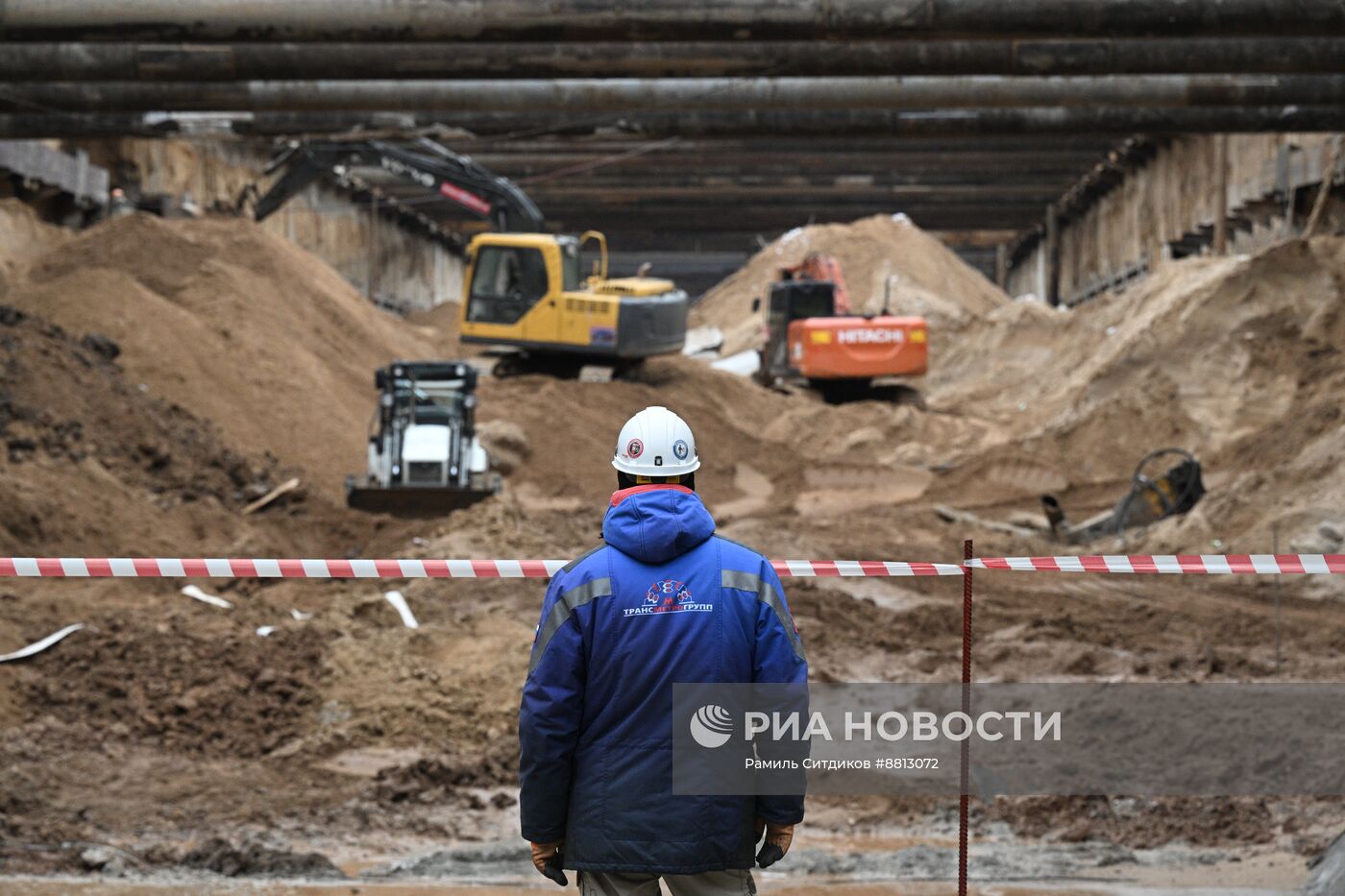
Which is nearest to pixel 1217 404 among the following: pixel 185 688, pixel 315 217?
pixel 185 688

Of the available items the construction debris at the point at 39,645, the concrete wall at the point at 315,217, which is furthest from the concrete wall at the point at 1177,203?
the construction debris at the point at 39,645

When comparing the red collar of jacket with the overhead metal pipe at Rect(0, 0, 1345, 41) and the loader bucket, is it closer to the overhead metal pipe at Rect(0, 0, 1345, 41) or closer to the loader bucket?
the overhead metal pipe at Rect(0, 0, 1345, 41)

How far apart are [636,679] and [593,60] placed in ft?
26.6

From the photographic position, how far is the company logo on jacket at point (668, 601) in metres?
3.71

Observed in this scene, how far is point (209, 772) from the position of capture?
8234 mm

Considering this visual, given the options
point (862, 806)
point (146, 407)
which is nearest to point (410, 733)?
point (862, 806)

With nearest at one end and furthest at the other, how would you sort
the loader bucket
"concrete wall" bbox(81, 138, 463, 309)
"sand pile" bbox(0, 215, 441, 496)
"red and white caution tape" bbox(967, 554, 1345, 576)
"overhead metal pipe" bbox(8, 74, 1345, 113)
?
"red and white caution tape" bbox(967, 554, 1345, 576) < "overhead metal pipe" bbox(8, 74, 1345, 113) < the loader bucket < "sand pile" bbox(0, 215, 441, 496) < "concrete wall" bbox(81, 138, 463, 309)

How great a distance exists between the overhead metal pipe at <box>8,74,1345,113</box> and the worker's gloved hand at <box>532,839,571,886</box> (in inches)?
373

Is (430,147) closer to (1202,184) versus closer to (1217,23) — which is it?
(1202,184)

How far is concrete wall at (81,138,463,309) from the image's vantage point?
27.3 metres

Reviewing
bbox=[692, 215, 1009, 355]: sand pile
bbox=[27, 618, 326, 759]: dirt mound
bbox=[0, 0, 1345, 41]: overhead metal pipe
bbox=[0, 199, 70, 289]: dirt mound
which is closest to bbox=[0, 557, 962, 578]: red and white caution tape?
bbox=[27, 618, 326, 759]: dirt mound

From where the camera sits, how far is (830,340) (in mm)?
26141

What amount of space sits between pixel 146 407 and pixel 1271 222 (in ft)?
54.0

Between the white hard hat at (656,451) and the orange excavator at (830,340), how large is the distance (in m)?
22.5
